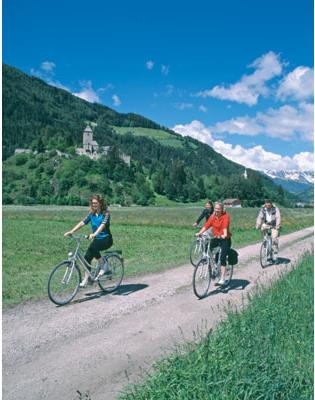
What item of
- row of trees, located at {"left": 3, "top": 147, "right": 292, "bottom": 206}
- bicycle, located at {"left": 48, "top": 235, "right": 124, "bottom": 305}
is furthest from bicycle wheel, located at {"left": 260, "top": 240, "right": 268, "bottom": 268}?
row of trees, located at {"left": 3, "top": 147, "right": 292, "bottom": 206}

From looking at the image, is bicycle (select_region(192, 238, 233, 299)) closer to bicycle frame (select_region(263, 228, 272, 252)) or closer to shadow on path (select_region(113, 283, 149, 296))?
shadow on path (select_region(113, 283, 149, 296))

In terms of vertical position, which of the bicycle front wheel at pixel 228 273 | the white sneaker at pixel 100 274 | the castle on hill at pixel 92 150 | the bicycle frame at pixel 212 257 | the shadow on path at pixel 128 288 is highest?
the castle on hill at pixel 92 150

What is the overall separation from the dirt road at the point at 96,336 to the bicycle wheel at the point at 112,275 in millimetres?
279

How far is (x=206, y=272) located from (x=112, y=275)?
2.45 metres

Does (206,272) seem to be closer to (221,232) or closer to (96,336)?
(221,232)

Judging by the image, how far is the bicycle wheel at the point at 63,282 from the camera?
8.85 meters

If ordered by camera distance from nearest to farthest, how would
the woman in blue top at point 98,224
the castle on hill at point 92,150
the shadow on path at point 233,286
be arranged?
the woman in blue top at point 98,224, the shadow on path at point 233,286, the castle on hill at point 92,150

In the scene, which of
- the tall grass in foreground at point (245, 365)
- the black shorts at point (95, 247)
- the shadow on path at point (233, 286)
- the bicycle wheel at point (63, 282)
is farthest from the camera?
the shadow on path at point (233, 286)

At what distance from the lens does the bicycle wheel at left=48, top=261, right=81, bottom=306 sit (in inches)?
348

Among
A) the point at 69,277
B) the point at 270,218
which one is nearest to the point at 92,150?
the point at 270,218

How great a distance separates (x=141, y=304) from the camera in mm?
9141

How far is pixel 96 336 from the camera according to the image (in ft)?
22.9

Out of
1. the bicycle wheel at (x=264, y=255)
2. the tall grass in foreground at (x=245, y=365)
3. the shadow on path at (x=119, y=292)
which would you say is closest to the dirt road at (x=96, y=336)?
the shadow on path at (x=119, y=292)

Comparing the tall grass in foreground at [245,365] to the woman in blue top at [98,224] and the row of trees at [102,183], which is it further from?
the row of trees at [102,183]
